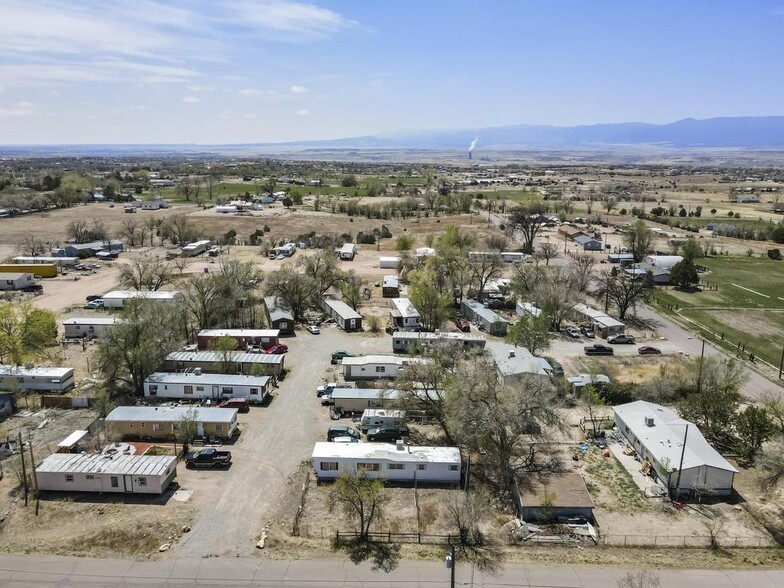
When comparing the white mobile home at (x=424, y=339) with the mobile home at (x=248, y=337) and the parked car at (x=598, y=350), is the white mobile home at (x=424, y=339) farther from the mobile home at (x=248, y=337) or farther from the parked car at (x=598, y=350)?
the mobile home at (x=248, y=337)

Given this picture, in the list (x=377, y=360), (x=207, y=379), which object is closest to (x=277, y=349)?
(x=207, y=379)

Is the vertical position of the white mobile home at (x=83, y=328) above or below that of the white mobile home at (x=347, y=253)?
below

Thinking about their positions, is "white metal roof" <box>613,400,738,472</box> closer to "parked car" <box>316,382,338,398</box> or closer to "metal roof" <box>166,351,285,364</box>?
"parked car" <box>316,382,338,398</box>

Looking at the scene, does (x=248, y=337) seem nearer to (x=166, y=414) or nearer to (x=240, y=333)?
(x=240, y=333)

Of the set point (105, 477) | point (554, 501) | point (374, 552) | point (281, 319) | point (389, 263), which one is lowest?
point (374, 552)

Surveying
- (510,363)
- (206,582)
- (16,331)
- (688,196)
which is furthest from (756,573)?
(688,196)

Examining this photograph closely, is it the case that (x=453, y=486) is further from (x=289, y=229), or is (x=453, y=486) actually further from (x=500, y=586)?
(x=289, y=229)

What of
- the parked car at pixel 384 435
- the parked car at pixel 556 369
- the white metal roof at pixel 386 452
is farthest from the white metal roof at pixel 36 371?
the parked car at pixel 556 369
